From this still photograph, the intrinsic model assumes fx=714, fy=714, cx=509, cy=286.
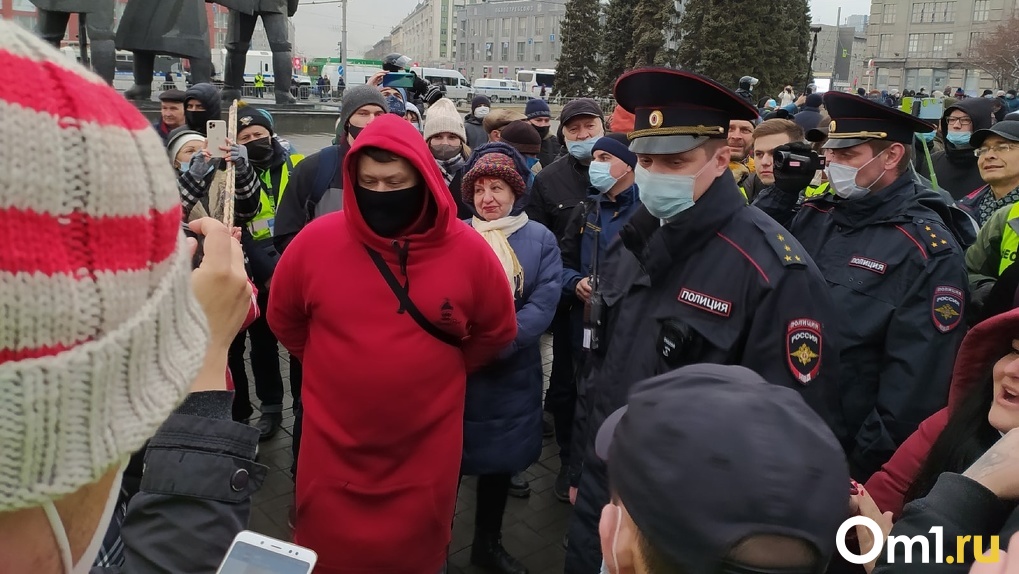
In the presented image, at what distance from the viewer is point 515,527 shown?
13.1 feet

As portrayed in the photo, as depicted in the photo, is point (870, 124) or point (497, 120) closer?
point (870, 124)

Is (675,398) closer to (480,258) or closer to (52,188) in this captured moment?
(52,188)

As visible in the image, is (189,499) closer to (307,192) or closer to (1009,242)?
(307,192)

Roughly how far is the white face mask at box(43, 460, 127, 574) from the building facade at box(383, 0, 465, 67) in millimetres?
106881

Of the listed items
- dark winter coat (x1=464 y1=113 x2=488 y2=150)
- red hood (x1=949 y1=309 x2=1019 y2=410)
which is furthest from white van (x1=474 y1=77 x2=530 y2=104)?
red hood (x1=949 y1=309 x2=1019 y2=410)

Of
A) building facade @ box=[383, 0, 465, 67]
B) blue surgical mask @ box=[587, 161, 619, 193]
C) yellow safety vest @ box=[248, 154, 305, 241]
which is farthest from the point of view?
building facade @ box=[383, 0, 465, 67]

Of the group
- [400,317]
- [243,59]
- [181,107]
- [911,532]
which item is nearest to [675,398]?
[911,532]

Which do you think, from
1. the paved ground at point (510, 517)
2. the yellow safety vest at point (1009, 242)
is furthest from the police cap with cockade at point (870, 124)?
the paved ground at point (510, 517)

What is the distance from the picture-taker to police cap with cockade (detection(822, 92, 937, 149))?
10.9 feet

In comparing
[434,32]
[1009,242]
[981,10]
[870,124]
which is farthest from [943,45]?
[870,124]

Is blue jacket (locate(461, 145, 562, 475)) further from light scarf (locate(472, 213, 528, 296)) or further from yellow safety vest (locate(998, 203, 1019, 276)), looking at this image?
yellow safety vest (locate(998, 203, 1019, 276))

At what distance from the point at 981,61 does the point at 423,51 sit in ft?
276

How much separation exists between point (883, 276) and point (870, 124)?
829mm

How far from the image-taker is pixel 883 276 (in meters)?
2.97
